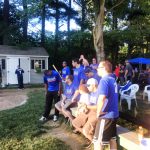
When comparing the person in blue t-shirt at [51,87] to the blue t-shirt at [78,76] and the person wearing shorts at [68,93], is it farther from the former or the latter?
the person wearing shorts at [68,93]

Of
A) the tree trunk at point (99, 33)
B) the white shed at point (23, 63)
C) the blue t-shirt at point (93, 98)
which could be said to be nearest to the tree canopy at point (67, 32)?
the white shed at point (23, 63)

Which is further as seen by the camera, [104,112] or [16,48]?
[16,48]

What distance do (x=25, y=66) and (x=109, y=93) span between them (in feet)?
69.8

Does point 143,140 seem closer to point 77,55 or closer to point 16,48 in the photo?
point 16,48

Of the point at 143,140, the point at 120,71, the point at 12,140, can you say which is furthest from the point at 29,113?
the point at 120,71

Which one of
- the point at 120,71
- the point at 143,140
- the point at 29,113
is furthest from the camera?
the point at 120,71

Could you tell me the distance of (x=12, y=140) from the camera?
23.4ft

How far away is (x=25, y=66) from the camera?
85.0 ft

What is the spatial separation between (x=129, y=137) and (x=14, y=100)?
9911 mm

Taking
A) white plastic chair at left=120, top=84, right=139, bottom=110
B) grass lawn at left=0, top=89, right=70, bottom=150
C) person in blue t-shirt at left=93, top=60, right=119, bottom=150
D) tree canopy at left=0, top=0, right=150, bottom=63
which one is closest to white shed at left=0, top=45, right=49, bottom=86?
tree canopy at left=0, top=0, right=150, bottom=63

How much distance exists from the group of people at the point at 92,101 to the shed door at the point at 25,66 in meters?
15.9

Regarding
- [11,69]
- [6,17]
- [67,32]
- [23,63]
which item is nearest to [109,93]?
[11,69]

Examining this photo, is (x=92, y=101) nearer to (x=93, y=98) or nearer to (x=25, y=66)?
(x=93, y=98)

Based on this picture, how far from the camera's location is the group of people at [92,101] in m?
5.15
